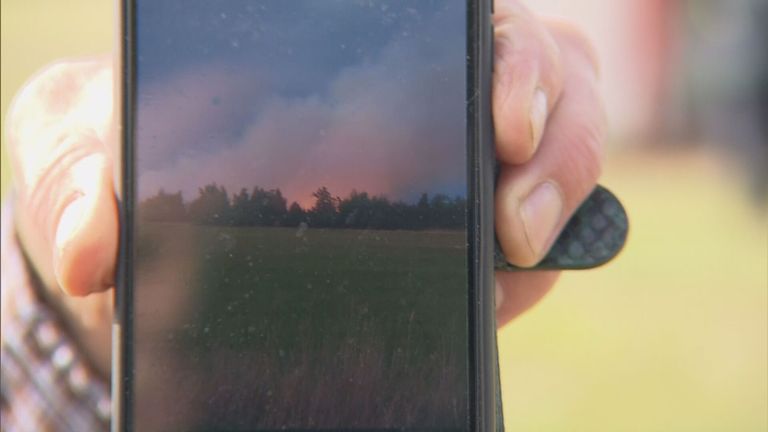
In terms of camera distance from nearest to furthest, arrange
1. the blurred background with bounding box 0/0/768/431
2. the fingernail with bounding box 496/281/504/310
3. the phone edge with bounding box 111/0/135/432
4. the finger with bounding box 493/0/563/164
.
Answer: the phone edge with bounding box 111/0/135/432, the finger with bounding box 493/0/563/164, the fingernail with bounding box 496/281/504/310, the blurred background with bounding box 0/0/768/431

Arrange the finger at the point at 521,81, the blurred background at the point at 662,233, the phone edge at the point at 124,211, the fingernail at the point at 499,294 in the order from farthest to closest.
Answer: the blurred background at the point at 662,233
the fingernail at the point at 499,294
the finger at the point at 521,81
the phone edge at the point at 124,211

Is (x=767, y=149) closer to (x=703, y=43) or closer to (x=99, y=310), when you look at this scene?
(x=703, y=43)

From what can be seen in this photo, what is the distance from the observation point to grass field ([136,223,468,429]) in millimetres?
790

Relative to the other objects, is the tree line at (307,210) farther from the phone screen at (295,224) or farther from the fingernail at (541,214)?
the fingernail at (541,214)

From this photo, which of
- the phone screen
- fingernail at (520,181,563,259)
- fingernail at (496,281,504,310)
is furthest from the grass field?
fingernail at (496,281,504,310)

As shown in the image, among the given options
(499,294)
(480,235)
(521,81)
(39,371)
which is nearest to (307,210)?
(480,235)

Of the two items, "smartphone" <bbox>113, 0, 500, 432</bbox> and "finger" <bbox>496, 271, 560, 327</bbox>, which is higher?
"smartphone" <bbox>113, 0, 500, 432</bbox>

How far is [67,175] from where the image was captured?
98 cm

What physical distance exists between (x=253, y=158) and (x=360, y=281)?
114 mm

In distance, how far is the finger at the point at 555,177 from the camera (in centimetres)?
93

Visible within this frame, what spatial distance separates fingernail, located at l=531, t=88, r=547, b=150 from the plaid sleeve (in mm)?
498

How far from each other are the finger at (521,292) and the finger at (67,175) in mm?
424

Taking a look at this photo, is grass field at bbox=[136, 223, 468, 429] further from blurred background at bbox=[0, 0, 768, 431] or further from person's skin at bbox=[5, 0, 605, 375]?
blurred background at bbox=[0, 0, 768, 431]

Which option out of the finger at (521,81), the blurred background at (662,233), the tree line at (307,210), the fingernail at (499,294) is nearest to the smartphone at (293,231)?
the tree line at (307,210)
